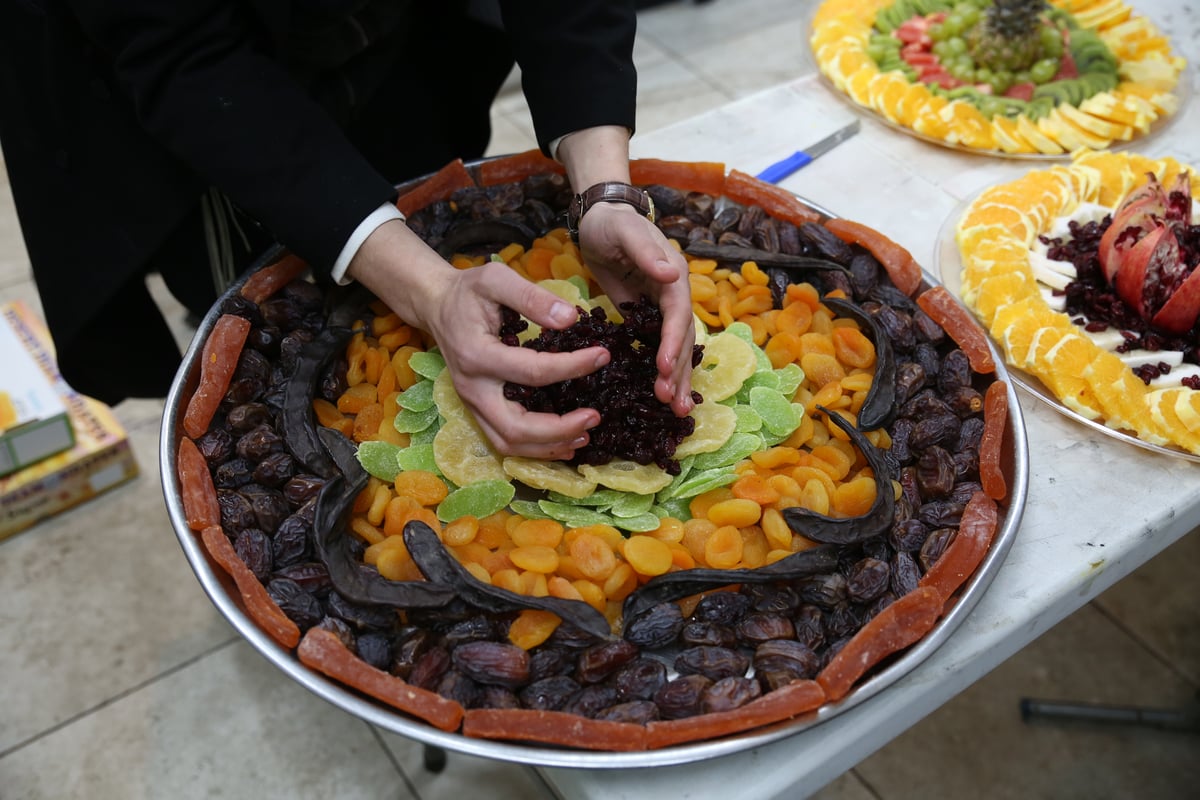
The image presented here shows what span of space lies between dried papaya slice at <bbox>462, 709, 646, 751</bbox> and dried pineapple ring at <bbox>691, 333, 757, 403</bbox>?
53 cm

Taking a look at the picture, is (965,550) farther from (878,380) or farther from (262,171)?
(262,171)

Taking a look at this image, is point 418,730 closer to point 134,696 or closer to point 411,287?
point 411,287

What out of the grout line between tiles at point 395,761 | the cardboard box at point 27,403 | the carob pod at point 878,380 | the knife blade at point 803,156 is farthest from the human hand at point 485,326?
the cardboard box at point 27,403

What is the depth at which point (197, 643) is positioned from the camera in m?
2.45

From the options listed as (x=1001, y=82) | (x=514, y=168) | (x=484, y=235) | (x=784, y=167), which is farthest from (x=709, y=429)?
(x=1001, y=82)

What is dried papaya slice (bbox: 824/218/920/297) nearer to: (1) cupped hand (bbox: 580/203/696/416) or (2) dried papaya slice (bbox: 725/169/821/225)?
(2) dried papaya slice (bbox: 725/169/821/225)

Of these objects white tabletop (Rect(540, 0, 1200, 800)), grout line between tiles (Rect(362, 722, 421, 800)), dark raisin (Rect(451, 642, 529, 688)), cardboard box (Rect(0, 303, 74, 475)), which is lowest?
grout line between tiles (Rect(362, 722, 421, 800))

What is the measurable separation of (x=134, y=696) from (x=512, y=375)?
1.74m

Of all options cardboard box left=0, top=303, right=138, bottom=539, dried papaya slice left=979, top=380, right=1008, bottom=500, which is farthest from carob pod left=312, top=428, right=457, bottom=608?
cardboard box left=0, top=303, right=138, bottom=539

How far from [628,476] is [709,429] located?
6.0 inches

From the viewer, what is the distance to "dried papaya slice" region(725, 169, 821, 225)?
66.9 inches

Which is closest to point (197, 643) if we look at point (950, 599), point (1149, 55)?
Result: point (950, 599)

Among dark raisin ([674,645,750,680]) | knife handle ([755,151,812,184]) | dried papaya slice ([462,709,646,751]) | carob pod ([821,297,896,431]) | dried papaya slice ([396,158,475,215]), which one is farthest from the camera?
knife handle ([755,151,812,184])

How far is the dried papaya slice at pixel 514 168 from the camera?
1741 mm
